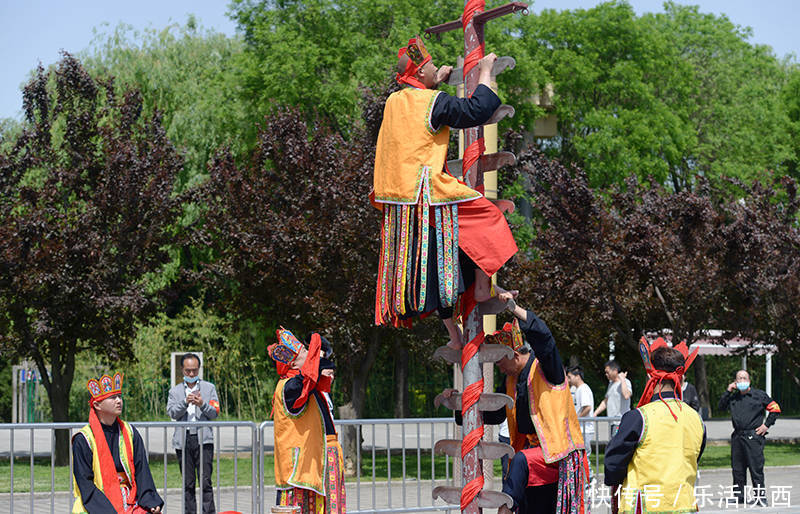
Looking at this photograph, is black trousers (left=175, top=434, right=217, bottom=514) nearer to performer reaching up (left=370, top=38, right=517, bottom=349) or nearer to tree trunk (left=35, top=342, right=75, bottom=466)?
performer reaching up (left=370, top=38, right=517, bottom=349)

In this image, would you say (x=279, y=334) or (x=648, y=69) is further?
(x=648, y=69)

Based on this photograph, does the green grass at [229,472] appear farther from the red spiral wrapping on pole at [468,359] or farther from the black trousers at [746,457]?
the red spiral wrapping on pole at [468,359]

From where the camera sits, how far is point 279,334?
336 inches

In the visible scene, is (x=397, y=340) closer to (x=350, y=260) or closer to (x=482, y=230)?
(x=350, y=260)

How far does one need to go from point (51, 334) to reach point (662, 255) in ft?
33.9

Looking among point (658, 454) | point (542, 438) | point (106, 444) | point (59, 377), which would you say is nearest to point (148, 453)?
point (106, 444)

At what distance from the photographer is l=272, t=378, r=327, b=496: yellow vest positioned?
838 centimetres

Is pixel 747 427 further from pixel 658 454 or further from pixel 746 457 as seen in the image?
pixel 658 454

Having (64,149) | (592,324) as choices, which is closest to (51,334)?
(64,149)

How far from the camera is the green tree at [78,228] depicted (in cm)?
1817

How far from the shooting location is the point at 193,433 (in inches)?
466

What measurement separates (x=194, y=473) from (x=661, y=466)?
6597 mm

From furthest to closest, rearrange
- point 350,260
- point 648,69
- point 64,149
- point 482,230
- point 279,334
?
1. point 648,69
2. point 64,149
3. point 350,260
4. point 279,334
5. point 482,230

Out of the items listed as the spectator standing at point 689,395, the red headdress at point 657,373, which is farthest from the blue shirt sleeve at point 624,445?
the spectator standing at point 689,395
